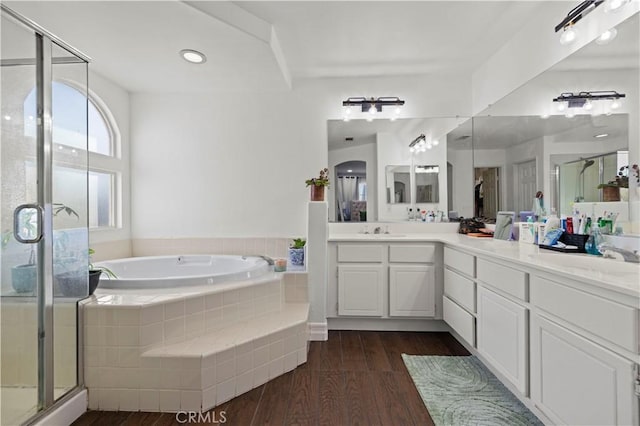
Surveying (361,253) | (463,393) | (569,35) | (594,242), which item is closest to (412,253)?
(361,253)

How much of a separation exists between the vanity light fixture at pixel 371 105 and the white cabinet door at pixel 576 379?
2243mm

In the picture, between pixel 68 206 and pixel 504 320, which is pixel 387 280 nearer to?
pixel 504 320

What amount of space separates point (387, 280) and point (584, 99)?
1774 mm

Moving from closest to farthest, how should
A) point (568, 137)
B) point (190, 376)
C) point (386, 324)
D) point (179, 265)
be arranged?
point (190, 376) → point (568, 137) → point (386, 324) → point (179, 265)

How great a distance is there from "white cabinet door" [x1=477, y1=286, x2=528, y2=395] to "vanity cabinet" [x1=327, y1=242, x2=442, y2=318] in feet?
2.08

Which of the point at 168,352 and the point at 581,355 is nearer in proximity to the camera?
the point at 581,355

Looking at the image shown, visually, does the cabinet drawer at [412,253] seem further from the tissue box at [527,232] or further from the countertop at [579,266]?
the tissue box at [527,232]

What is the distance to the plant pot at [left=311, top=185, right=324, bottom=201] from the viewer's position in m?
2.64

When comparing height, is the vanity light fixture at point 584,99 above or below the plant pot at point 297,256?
above

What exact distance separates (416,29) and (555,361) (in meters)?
2.28

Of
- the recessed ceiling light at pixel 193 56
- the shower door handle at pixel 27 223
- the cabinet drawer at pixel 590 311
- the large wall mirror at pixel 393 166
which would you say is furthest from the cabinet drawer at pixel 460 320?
the recessed ceiling light at pixel 193 56

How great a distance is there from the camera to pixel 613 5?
1.54 m

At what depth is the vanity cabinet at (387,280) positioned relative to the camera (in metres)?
2.60

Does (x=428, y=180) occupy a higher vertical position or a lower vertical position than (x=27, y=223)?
higher
